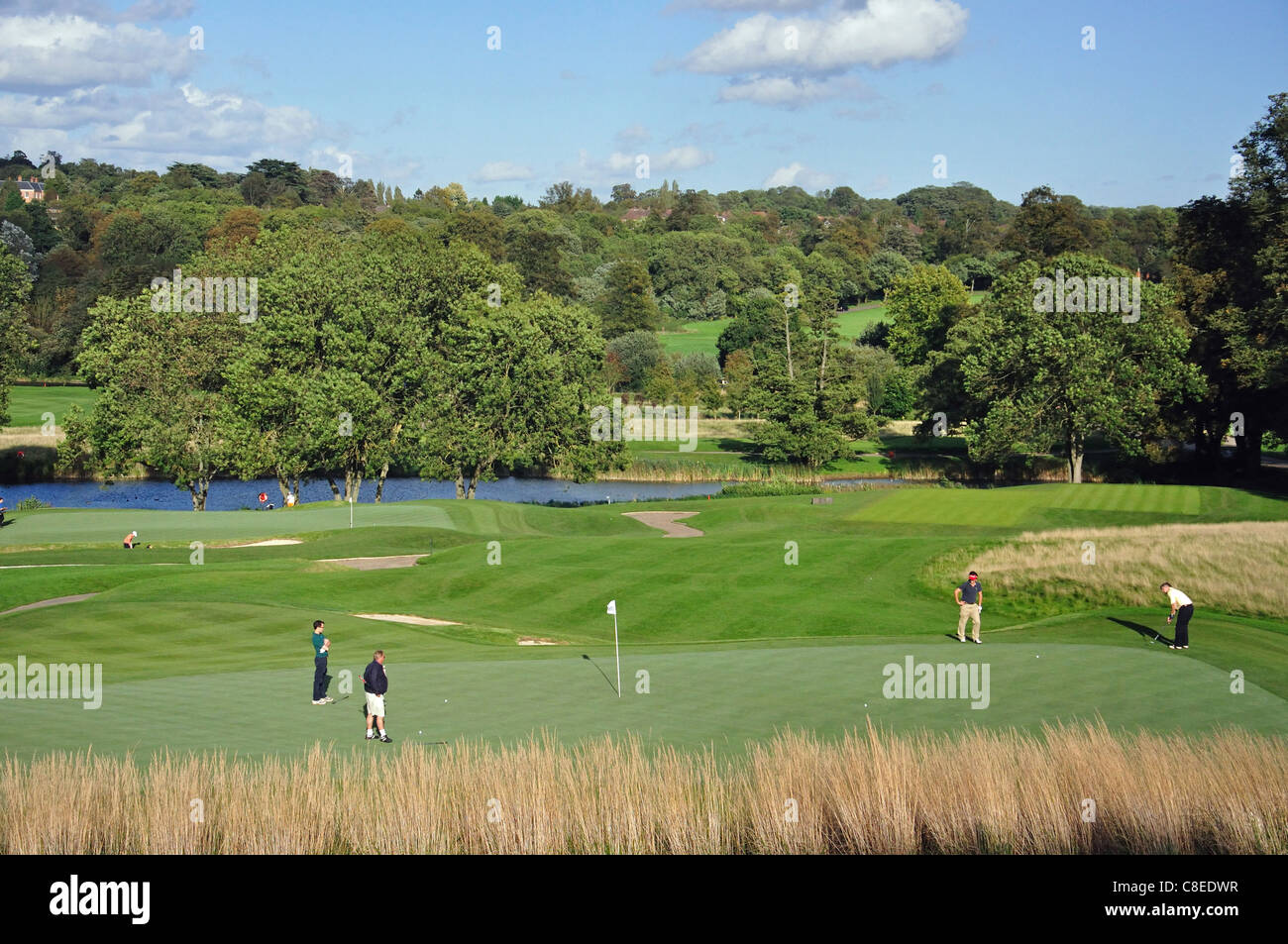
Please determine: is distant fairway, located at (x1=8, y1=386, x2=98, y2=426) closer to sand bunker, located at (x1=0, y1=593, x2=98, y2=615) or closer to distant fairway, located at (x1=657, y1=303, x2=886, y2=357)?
sand bunker, located at (x1=0, y1=593, x2=98, y2=615)

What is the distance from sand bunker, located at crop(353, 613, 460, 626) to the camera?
110 feet

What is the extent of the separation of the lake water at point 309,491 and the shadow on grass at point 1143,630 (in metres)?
45.6

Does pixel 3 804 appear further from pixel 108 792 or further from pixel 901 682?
pixel 901 682

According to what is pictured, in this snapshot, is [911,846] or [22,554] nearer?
[911,846]

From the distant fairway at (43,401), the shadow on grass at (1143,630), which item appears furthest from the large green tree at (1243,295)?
the distant fairway at (43,401)

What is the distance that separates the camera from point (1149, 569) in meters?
37.4

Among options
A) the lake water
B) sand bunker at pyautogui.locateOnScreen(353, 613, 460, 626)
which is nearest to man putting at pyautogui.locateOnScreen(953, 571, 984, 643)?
sand bunker at pyautogui.locateOnScreen(353, 613, 460, 626)

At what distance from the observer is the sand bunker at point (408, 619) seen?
33.4 meters

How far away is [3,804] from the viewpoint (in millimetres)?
14672

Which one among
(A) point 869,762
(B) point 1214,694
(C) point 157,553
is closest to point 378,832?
(A) point 869,762
